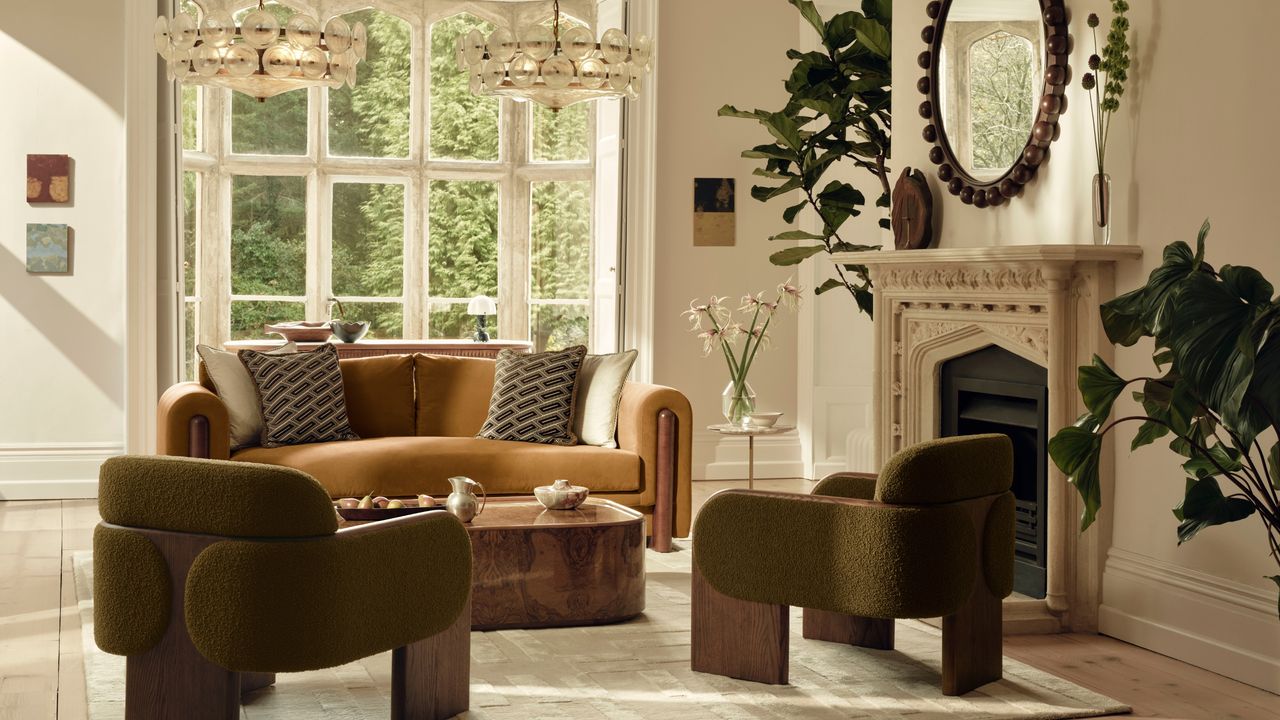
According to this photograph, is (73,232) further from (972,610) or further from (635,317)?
(972,610)

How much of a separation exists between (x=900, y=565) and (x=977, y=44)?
99.0 inches

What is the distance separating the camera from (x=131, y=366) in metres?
7.27

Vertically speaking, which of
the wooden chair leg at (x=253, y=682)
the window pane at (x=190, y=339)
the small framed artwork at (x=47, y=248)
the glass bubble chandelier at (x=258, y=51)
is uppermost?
the glass bubble chandelier at (x=258, y=51)

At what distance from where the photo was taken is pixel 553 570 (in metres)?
4.48

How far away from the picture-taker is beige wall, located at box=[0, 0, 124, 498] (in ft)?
23.6

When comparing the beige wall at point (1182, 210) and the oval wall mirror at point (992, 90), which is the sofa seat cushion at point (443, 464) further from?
the beige wall at point (1182, 210)

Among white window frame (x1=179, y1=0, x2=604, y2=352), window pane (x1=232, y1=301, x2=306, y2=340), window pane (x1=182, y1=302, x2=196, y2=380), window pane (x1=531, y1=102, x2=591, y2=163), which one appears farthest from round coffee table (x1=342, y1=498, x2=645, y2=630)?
window pane (x1=531, y1=102, x2=591, y2=163)

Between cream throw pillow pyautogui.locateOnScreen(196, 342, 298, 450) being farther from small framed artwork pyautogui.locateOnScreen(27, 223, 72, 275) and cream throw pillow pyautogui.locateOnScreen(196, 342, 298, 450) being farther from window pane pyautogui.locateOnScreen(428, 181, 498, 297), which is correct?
window pane pyautogui.locateOnScreen(428, 181, 498, 297)

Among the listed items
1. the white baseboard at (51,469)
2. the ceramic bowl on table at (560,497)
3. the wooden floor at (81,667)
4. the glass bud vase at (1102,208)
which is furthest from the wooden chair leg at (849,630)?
the white baseboard at (51,469)

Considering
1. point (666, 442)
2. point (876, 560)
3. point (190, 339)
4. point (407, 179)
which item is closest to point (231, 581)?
point (876, 560)

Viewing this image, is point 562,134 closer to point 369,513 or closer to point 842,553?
point 369,513

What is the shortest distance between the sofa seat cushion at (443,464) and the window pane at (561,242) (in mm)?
4472

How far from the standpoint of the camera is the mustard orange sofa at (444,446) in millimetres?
5426

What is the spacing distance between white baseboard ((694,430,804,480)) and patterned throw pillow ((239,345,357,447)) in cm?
289
